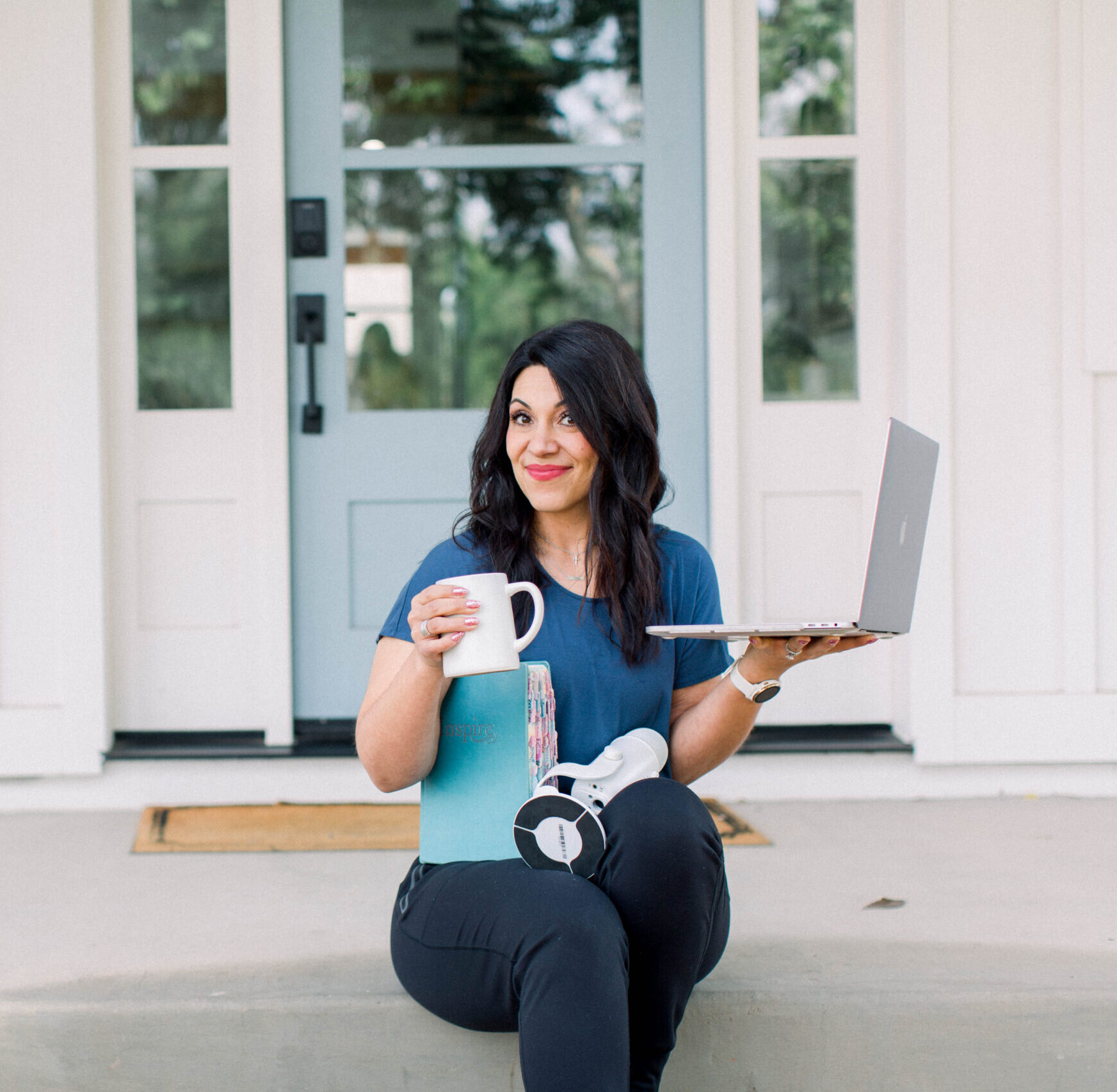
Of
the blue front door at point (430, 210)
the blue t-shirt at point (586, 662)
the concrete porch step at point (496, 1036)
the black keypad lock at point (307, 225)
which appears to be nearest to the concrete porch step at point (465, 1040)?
the concrete porch step at point (496, 1036)

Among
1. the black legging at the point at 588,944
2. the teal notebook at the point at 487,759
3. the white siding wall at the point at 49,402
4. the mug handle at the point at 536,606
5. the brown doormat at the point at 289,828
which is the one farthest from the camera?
the white siding wall at the point at 49,402

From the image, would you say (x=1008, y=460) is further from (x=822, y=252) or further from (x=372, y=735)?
(x=372, y=735)

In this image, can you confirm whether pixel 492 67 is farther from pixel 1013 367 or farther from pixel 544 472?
pixel 544 472

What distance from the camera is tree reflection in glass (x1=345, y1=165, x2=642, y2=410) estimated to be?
8.89ft

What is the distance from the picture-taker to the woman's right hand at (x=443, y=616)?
46.6 inches

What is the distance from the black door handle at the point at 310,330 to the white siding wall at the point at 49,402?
0.46 meters

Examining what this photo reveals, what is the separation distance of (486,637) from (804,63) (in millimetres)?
2019

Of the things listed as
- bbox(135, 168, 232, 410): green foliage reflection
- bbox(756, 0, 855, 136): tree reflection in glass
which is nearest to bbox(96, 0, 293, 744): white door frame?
bbox(135, 168, 232, 410): green foliage reflection

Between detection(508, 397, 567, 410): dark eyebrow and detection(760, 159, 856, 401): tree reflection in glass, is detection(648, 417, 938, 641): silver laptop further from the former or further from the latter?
detection(760, 159, 856, 401): tree reflection in glass

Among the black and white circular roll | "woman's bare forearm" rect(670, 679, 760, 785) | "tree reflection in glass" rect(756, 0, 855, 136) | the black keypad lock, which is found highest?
"tree reflection in glass" rect(756, 0, 855, 136)

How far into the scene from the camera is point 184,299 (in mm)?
2625

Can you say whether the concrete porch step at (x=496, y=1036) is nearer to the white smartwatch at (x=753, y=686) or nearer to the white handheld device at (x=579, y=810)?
the white handheld device at (x=579, y=810)

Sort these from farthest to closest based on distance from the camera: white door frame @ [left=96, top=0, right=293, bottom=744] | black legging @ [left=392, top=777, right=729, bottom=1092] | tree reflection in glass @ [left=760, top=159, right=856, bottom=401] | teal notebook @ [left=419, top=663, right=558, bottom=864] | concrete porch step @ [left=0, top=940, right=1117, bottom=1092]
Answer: tree reflection in glass @ [left=760, top=159, right=856, bottom=401] → white door frame @ [left=96, top=0, right=293, bottom=744] → concrete porch step @ [left=0, top=940, right=1117, bottom=1092] → teal notebook @ [left=419, top=663, right=558, bottom=864] → black legging @ [left=392, top=777, right=729, bottom=1092]

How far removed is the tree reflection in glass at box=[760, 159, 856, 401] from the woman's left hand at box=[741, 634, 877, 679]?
1.39 metres
